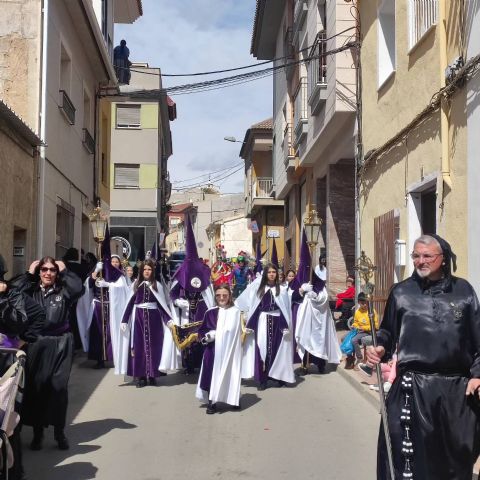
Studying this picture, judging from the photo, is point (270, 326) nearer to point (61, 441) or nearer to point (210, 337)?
point (210, 337)

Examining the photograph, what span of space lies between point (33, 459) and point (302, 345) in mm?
5776

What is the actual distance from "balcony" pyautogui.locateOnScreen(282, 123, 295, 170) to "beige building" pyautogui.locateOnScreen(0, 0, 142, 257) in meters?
5.80

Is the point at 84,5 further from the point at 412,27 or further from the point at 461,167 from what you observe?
the point at 461,167

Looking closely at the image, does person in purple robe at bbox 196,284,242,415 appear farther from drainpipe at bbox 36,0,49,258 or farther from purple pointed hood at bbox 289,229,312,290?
drainpipe at bbox 36,0,49,258

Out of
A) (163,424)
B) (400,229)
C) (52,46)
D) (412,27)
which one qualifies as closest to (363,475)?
(163,424)

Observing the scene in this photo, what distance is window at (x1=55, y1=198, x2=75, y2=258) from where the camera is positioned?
14188 millimetres

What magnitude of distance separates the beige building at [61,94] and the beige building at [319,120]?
4.78m

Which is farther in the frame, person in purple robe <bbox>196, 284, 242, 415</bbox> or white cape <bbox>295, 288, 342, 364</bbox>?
white cape <bbox>295, 288, 342, 364</bbox>

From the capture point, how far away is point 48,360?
20.2 ft

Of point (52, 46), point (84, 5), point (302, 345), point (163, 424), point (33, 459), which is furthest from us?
point (84, 5)

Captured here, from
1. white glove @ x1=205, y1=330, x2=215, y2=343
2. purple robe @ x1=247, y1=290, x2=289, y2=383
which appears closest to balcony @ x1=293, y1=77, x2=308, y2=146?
purple robe @ x1=247, y1=290, x2=289, y2=383

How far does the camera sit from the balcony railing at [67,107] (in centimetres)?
1341

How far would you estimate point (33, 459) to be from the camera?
19.5ft

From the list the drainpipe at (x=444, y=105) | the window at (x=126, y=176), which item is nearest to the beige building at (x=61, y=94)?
the drainpipe at (x=444, y=105)
